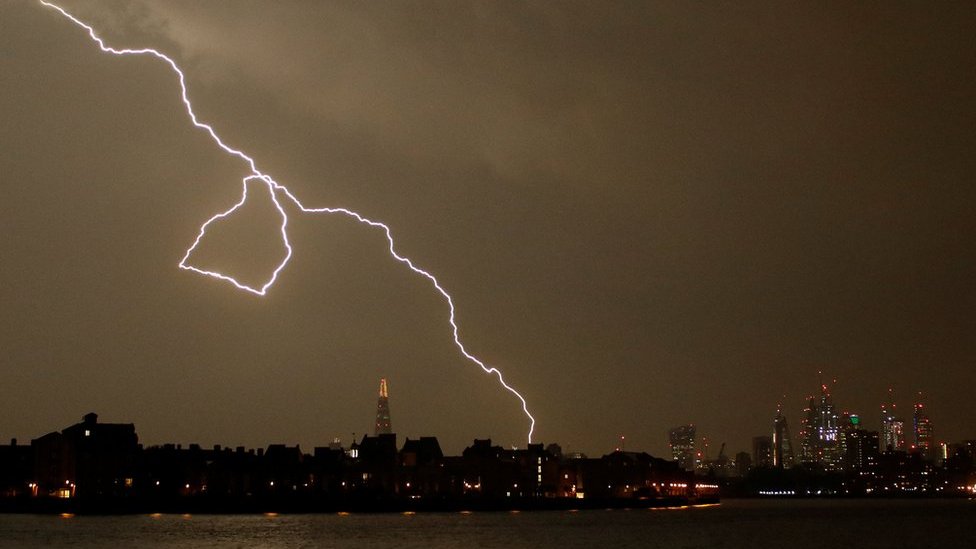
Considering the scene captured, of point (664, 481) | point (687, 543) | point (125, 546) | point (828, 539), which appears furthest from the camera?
point (664, 481)

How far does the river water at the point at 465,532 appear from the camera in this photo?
70688mm

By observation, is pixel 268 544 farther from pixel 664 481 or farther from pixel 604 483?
pixel 664 481

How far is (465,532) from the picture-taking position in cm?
8062

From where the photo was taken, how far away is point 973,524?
107625mm

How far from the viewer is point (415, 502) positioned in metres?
116

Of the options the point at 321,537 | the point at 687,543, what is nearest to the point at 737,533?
the point at 687,543

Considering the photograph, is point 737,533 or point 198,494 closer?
point 737,533

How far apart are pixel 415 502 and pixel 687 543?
4589 cm

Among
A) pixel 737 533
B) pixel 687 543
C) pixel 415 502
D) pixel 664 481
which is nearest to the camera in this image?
pixel 687 543

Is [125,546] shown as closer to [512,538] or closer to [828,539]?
[512,538]

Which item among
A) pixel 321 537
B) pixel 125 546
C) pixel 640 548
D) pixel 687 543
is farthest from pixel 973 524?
pixel 125 546

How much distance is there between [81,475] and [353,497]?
24.8 metres

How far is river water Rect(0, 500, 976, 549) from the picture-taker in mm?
70688

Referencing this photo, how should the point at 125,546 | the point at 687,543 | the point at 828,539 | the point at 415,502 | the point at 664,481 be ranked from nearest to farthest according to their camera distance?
the point at 125,546, the point at 687,543, the point at 828,539, the point at 415,502, the point at 664,481
